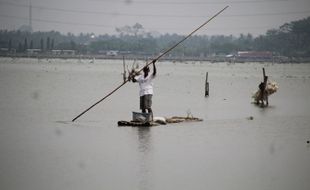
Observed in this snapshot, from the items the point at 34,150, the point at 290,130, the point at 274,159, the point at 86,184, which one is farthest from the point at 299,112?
the point at 86,184

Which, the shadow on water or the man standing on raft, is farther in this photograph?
the man standing on raft

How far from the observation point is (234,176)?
12805 mm

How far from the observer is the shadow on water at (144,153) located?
40.3 ft

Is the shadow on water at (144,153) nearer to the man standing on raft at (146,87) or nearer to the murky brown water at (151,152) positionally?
the murky brown water at (151,152)

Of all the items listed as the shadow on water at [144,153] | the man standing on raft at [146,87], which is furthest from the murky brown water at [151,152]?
the man standing on raft at [146,87]

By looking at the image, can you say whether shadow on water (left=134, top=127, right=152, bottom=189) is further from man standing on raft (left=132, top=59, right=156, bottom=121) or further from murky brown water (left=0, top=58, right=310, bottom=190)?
man standing on raft (left=132, top=59, right=156, bottom=121)

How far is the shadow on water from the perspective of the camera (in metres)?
12.3

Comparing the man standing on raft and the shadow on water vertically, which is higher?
the man standing on raft

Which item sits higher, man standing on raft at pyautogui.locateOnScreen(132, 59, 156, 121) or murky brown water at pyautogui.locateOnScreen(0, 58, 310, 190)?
man standing on raft at pyautogui.locateOnScreen(132, 59, 156, 121)

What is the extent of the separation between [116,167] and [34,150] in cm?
265

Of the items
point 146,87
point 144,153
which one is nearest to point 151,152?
point 144,153

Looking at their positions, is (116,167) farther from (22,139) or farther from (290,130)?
(290,130)

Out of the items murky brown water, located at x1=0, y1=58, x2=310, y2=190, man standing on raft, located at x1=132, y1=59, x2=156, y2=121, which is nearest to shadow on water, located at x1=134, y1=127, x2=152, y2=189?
murky brown water, located at x1=0, y1=58, x2=310, y2=190

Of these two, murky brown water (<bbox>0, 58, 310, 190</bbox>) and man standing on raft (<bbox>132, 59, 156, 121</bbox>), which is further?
man standing on raft (<bbox>132, 59, 156, 121</bbox>)
